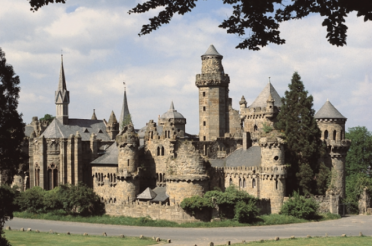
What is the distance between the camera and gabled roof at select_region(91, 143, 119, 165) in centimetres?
7780

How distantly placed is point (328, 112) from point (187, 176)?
2518 centimetres

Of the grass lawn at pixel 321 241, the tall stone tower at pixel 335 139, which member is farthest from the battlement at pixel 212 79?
the grass lawn at pixel 321 241

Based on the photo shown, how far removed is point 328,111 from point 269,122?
11.4 metres

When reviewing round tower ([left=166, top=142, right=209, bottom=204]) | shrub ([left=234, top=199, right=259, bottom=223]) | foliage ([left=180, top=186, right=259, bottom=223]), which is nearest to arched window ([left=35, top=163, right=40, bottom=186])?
round tower ([left=166, top=142, right=209, bottom=204])

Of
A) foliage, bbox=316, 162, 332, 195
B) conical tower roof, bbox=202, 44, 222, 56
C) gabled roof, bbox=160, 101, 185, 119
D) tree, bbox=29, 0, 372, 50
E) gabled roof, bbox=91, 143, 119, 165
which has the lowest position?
foliage, bbox=316, 162, 332, 195

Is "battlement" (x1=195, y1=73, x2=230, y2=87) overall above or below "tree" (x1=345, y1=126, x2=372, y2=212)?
above

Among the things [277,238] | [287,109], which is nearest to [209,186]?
[287,109]

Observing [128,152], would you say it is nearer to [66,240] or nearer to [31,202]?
[31,202]

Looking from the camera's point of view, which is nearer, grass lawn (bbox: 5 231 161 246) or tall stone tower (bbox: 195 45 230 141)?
grass lawn (bbox: 5 231 161 246)

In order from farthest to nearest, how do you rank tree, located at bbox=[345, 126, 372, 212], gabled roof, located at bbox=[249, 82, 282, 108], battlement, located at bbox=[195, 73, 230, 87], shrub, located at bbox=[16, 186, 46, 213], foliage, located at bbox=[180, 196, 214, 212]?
tree, located at bbox=[345, 126, 372, 212] → gabled roof, located at bbox=[249, 82, 282, 108] → battlement, located at bbox=[195, 73, 230, 87] → shrub, located at bbox=[16, 186, 46, 213] → foliage, located at bbox=[180, 196, 214, 212]

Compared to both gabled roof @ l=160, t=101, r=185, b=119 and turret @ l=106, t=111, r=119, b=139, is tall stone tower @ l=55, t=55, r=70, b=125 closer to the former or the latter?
turret @ l=106, t=111, r=119, b=139

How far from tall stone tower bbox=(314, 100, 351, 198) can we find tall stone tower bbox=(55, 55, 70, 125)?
41614 mm

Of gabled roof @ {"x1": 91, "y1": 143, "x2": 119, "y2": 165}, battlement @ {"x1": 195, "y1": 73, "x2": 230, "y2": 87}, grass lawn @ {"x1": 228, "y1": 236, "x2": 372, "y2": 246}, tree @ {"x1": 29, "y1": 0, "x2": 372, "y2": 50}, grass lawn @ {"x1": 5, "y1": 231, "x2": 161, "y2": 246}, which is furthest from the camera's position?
battlement @ {"x1": 195, "y1": 73, "x2": 230, "y2": 87}

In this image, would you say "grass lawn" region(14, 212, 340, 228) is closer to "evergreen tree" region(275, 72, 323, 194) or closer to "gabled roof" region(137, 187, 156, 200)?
"gabled roof" region(137, 187, 156, 200)
